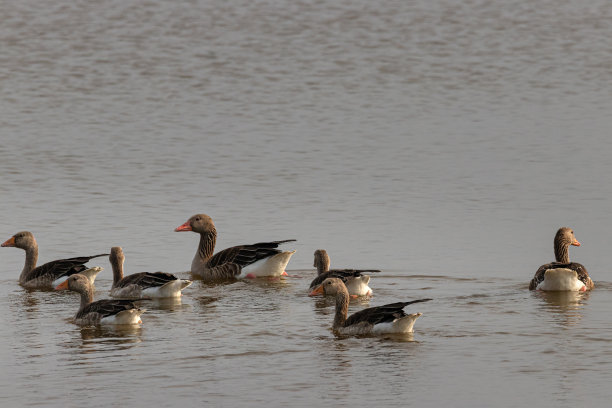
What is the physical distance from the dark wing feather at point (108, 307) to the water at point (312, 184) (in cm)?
27

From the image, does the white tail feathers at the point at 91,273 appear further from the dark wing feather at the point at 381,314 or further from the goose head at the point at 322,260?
the dark wing feather at the point at 381,314

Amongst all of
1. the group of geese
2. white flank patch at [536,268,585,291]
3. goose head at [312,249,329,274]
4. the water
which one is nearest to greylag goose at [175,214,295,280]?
the group of geese

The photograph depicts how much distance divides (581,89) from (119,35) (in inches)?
703

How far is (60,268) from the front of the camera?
20047 mm

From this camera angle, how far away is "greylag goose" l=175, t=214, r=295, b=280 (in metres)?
20.7

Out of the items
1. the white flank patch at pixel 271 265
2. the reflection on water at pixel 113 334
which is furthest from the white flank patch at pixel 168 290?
the white flank patch at pixel 271 265

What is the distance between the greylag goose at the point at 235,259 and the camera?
816 inches

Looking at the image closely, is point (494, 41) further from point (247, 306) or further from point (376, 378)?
point (376, 378)

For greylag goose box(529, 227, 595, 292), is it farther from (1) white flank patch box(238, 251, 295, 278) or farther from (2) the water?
(1) white flank patch box(238, 251, 295, 278)

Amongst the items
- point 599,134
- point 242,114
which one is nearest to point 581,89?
point 599,134

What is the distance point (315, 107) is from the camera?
36969 millimetres

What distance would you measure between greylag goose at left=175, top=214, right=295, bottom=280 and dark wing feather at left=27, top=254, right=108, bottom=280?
85.6 inches

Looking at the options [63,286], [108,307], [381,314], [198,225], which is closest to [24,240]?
[63,286]

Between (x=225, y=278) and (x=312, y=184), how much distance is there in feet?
20.1
